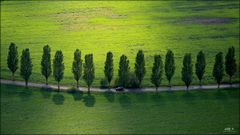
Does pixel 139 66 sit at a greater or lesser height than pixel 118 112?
greater

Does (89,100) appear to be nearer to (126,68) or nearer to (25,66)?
(126,68)

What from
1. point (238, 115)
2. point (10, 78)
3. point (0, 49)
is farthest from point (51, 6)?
point (238, 115)

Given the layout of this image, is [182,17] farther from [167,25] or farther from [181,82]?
[181,82]

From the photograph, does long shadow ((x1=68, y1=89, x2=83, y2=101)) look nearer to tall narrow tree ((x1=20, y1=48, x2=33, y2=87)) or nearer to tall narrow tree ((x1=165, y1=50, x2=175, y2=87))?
tall narrow tree ((x1=20, y1=48, x2=33, y2=87))

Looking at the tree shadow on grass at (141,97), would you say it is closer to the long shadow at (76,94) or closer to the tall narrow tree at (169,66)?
the tall narrow tree at (169,66)

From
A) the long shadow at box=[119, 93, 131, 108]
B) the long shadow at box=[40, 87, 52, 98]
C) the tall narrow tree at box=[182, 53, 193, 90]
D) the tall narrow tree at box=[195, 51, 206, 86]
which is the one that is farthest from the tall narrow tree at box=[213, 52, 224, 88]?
the long shadow at box=[40, 87, 52, 98]

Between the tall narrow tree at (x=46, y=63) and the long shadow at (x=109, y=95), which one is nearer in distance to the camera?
the long shadow at (x=109, y=95)

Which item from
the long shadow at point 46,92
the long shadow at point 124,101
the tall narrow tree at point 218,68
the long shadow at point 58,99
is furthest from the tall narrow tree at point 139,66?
the long shadow at point 46,92

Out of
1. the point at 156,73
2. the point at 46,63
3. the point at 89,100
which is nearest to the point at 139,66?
the point at 156,73
